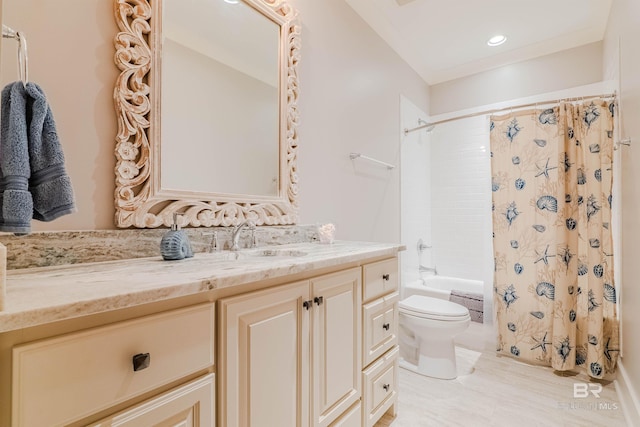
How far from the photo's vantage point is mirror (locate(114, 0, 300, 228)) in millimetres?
1055

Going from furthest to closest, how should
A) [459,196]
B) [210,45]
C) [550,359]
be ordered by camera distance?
[459,196] → [550,359] → [210,45]

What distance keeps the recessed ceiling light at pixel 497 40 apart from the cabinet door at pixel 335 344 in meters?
2.58

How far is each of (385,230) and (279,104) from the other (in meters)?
1.36

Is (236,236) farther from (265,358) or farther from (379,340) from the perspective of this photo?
(379,340)

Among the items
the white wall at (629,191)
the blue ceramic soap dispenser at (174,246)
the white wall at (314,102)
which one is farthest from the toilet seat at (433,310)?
the blue ceramic soap dispenser at (174,246)

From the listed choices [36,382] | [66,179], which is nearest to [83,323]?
[36,382]

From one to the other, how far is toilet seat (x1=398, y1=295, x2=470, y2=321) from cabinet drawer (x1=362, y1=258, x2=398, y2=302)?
650mm

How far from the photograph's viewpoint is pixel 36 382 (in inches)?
20.4

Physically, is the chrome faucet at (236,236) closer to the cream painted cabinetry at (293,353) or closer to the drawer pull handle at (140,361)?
the cream painted cabinetry at (293,353)

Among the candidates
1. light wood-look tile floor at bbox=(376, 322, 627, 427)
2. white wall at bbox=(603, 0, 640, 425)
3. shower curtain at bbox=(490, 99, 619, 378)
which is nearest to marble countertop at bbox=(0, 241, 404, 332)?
light wood-look tile floor at bbox=(376, 322, 627, 427)

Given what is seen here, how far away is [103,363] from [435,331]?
2006 millimetres

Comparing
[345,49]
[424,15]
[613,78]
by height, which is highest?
[424,15]

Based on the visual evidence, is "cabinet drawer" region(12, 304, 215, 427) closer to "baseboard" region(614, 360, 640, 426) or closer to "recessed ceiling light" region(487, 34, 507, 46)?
"baseboard" region(614, 360, 640, 426)

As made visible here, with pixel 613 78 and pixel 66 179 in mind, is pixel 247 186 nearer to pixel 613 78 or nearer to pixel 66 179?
pixel 66 179
